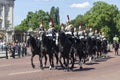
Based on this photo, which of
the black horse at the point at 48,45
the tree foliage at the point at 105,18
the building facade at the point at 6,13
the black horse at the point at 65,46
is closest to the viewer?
the black horse at the point at 65,46

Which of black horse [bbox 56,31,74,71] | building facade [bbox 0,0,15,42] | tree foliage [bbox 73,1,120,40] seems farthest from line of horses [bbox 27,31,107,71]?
building facade [bbox 0,0,15,42]

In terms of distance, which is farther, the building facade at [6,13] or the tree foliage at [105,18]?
the building facade at [6,13]

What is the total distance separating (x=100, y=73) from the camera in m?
22.7

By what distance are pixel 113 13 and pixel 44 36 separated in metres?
101

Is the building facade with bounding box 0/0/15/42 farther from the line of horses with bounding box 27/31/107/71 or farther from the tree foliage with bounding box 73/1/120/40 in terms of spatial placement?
the line of horses with bounding box 27/31/107/71

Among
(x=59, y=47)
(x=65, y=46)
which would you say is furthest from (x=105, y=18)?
(x=59, y=47)

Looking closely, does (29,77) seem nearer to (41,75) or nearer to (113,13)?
(41,75)

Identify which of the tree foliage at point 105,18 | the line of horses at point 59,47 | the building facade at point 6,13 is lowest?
the line of horses at point 59,47

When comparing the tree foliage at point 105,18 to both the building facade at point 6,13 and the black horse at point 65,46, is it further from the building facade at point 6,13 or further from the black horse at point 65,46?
the black horse at point 65,46

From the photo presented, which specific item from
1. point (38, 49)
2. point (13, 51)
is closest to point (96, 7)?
point (13, 51)

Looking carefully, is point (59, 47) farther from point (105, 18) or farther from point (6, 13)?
point (6, 13)

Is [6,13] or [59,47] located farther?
[6,13]

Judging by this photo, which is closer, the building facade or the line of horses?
the line of horses

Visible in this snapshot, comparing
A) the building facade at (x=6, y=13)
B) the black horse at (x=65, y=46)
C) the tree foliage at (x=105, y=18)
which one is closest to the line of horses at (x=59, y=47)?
the black horse at (x=65, y=46)
